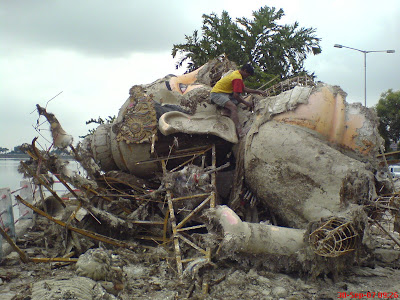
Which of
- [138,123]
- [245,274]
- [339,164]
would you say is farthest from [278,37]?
[245,274]

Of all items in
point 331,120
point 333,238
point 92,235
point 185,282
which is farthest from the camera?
point 92,235

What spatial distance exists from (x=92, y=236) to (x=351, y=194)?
344 centimetres

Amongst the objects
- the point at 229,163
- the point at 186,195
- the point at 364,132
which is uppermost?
the point at 364,132

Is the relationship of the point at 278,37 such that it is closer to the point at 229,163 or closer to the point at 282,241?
the point at 229,163

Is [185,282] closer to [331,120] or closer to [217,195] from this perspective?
[217,195]

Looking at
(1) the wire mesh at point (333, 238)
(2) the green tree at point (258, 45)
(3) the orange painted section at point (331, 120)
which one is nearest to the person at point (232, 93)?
(3) the orange painted section at point (331, 120)

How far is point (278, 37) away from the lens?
16969mm

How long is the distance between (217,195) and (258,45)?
471 inches

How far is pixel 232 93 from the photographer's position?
23.1 feet

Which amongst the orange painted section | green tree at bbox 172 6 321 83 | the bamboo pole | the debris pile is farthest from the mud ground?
green tree at bbox 172 6 321 83

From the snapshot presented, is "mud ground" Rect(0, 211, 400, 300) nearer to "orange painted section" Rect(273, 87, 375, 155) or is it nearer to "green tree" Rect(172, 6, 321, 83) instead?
"orange painted section" Rect(273, 87, 375, 155)

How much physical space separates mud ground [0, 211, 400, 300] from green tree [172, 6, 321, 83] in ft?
38.9

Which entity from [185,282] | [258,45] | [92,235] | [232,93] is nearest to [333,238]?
[185,282]

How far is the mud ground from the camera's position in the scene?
461cm
